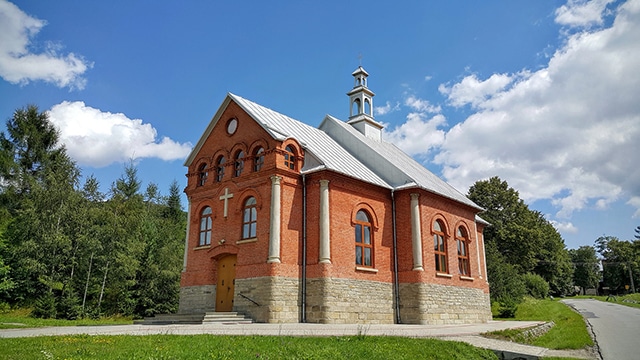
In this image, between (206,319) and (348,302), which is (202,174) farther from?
(348,302)

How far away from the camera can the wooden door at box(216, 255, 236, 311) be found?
19688 mm

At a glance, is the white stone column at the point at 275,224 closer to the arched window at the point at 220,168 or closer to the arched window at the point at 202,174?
the arched window at the point at 220,168

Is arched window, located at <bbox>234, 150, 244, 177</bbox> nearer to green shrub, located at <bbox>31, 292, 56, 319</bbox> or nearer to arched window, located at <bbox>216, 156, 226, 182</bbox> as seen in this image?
arched window, located at <bbox>216, 156, 226, 182</bbox>

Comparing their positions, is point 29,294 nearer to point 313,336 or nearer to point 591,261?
point 313,336

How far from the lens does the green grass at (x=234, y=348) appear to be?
8266 mm

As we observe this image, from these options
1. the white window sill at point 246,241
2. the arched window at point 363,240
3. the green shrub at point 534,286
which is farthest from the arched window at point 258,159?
the green shrub at point 534,286

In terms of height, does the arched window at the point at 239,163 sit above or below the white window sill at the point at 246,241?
above

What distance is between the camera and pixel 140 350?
28.2 ft

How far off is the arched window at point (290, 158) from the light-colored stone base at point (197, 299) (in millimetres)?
6599

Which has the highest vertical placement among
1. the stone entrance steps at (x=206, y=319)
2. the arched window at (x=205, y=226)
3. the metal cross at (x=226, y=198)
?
the metal cross at (x=226, y=198)

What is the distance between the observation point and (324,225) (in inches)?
744

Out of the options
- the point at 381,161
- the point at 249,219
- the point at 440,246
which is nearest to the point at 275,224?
the point at 249,219

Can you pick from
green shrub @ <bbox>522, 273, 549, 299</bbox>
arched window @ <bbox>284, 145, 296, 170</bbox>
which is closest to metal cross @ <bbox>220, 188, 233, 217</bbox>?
arched window @ <bbox>284, 145, 296, 170</bbox>

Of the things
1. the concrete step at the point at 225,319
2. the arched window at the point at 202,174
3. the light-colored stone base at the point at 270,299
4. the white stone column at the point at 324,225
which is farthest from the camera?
the arched window at the point at 202,174
